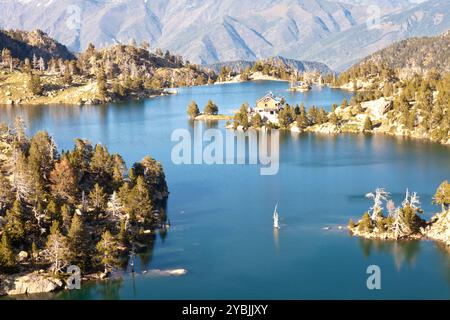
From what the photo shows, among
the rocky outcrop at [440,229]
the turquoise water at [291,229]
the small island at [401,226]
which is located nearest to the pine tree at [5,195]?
the turquoise water at [291,229]

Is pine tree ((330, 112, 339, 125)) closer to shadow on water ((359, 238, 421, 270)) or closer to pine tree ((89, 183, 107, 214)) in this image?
shadow on water ((359, 238, 421, 270))

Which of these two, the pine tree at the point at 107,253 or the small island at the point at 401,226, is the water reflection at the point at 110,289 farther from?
the small island at the point at 401,226

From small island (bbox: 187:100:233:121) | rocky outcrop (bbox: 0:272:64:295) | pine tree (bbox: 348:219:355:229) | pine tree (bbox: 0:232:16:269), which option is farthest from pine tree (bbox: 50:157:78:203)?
small island (bbox: 187:100:233:121)

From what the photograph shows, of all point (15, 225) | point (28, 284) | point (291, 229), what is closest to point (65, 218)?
point (15, 225)

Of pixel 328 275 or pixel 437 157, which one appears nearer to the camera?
pixel 328 275
